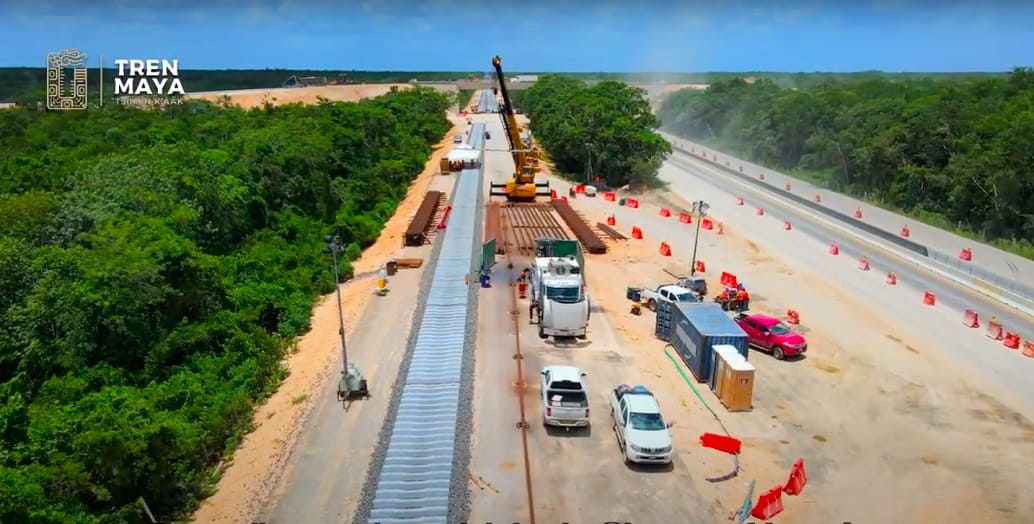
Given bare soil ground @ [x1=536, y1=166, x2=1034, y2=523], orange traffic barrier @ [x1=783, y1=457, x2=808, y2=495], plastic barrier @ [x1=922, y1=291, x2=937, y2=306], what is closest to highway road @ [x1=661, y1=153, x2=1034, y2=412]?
plastic barrier @ [x1=922, y1=291, x2=937, y2=306]

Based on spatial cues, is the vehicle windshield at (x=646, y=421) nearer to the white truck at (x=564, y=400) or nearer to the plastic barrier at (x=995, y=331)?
the white truck at (x=564, y=400)

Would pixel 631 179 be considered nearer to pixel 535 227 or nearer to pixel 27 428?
pixel 535 227

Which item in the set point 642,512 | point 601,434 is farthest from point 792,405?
point 642,512

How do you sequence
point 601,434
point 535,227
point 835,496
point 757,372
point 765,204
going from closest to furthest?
1. point 835,496
2. point 601,434
3. point 757,372
4. point 535,227
5. point 765,204

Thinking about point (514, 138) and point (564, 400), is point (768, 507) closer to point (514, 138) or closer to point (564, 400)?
point (564, 400)

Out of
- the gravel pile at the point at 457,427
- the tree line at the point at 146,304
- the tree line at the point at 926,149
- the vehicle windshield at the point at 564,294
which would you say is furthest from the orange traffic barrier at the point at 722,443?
the tree line at the point at 926,149

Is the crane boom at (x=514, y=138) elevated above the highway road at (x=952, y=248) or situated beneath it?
elevated above

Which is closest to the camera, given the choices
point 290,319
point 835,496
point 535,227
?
point 835,496

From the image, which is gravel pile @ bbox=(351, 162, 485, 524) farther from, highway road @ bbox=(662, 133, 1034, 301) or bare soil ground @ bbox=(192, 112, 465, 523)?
highway road @ bbox=(662, 133, 1034, 301)
